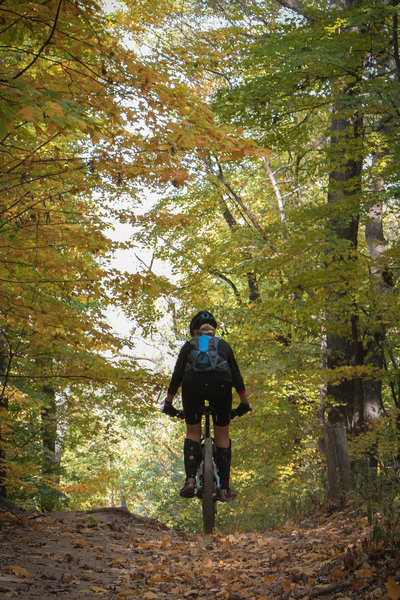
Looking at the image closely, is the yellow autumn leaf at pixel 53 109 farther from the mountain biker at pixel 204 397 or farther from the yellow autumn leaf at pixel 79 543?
the yellow autumn leaf at pixel 79 543

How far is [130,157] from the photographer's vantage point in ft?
24.0

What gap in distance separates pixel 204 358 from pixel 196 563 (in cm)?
203

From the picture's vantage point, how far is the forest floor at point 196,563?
11.7ft

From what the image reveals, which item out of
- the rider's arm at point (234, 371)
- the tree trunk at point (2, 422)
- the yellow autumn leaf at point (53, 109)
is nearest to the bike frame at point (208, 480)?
the rider's arm at point (234, 371)

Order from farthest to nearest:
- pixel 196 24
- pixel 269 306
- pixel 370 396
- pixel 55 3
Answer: pixel 196 24 → pixel 370 396 → pixel 269 306 → pixel 55 3

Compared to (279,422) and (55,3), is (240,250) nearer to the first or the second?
(279,422)

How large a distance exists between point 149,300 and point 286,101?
7032 millimetres

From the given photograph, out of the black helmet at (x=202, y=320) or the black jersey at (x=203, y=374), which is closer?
the black jersey at (x=203, y=374)

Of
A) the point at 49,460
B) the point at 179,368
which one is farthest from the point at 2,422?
the point at 49,460

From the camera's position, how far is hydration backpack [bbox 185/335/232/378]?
548cm

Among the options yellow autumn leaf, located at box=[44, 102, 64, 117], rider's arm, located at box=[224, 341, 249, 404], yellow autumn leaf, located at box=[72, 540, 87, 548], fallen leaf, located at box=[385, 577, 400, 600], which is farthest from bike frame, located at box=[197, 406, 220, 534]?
yellow autumn leaf, located at box=[44, 102, 64, 117]

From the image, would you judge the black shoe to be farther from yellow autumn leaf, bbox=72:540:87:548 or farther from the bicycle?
yellow autumn leaf, bbox=72:540:87:548

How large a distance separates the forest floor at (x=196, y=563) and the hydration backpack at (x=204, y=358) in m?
1.80

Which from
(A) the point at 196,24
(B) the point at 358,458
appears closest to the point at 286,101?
(B) the point at 358,458
